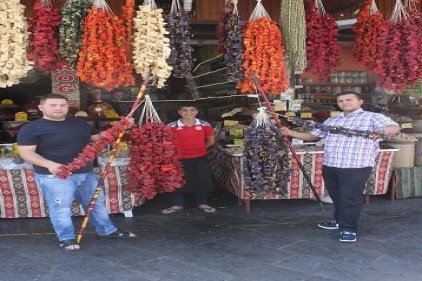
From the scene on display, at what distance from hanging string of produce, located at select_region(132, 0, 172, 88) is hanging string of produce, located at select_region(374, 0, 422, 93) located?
2180mm

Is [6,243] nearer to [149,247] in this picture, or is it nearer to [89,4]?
[149,247]

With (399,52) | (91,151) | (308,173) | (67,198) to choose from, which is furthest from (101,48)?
(308,173)

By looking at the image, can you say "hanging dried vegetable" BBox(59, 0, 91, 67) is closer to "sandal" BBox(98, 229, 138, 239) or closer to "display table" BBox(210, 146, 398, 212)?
"sandal" BBox(98, 229, 138, 239)

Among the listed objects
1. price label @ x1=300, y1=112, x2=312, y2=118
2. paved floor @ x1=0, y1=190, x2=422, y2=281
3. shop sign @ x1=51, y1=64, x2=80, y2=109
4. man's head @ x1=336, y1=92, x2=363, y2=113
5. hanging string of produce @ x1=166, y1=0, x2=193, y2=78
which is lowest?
paved floor @ x1=0, y1=190, x2=422, y2=281

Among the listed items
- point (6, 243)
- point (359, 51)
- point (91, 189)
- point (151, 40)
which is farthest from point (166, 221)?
point (359, 51)

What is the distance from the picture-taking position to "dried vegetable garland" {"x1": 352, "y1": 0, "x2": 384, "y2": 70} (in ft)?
17.5

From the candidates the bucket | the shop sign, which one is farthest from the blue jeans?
the bucket

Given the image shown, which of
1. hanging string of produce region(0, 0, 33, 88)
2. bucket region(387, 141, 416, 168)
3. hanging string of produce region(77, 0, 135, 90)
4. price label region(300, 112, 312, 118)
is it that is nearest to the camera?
hanging string of produce region(0, 0, 33, 88)

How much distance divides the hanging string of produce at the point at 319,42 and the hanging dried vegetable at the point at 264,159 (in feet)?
2.34

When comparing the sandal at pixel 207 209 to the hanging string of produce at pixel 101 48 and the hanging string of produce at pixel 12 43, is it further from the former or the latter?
the hanging string of produce at pixel 12 43

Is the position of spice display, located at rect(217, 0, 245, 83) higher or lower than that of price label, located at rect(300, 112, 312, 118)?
higher

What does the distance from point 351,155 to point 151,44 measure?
210 cm

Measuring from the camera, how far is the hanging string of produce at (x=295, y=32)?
4.96 m

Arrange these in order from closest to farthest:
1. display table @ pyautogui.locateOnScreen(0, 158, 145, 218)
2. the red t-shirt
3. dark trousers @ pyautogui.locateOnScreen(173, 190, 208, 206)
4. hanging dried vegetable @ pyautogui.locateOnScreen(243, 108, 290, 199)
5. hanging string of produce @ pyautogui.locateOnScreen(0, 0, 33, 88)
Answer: hanging string of produce @ pyautogui.locateOnScreen(0, 0, 33, 88), hanging dried vegetable @ pyautogui.locateOnScreen(243, 108, 290, 199), display table @ pyautogui.locateOnScreen(0, 158, 145, 218), the red t-shirt, dark trousers @ pyautogui.locateOnScreen(173, 190, 208, 206)
